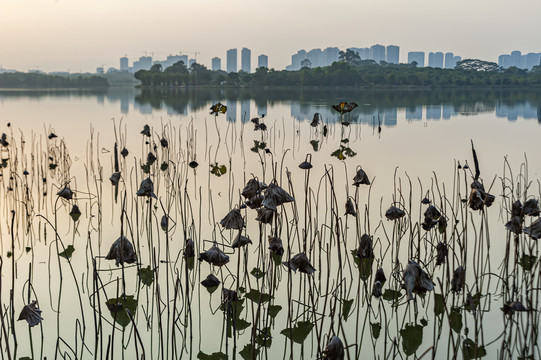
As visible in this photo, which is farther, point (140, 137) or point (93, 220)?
point (140, 137)

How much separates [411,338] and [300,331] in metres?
0.67

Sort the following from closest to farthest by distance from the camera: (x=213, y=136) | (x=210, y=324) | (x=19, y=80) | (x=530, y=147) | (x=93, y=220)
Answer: (x=210, y=324) → (x=93, y=220) → (x=530, y=147) → (x=213, y=136) → (x=19, y=80)

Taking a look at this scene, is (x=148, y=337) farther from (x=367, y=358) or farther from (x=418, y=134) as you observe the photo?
(x=418, y=134)

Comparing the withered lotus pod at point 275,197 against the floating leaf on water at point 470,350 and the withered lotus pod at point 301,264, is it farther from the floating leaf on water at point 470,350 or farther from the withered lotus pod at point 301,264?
the floating leaf on water at point 470,350

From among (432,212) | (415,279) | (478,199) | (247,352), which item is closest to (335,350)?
(415,279)

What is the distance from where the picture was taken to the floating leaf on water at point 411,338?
3375 millimetres

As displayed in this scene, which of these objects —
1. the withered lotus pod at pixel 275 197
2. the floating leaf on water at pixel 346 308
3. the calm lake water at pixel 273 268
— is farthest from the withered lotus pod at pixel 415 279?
the floating leaf on water at pixel 346 308

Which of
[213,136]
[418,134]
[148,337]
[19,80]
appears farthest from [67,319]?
[19,80]

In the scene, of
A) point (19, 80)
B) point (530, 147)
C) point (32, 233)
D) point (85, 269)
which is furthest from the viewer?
point (19, 80)

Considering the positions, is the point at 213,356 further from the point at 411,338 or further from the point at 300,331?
the point at 411,338

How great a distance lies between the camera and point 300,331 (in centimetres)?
346

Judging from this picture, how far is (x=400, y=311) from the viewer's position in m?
3.80

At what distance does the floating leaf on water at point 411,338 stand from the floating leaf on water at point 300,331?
0.56 meters

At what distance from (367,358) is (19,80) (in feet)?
278
